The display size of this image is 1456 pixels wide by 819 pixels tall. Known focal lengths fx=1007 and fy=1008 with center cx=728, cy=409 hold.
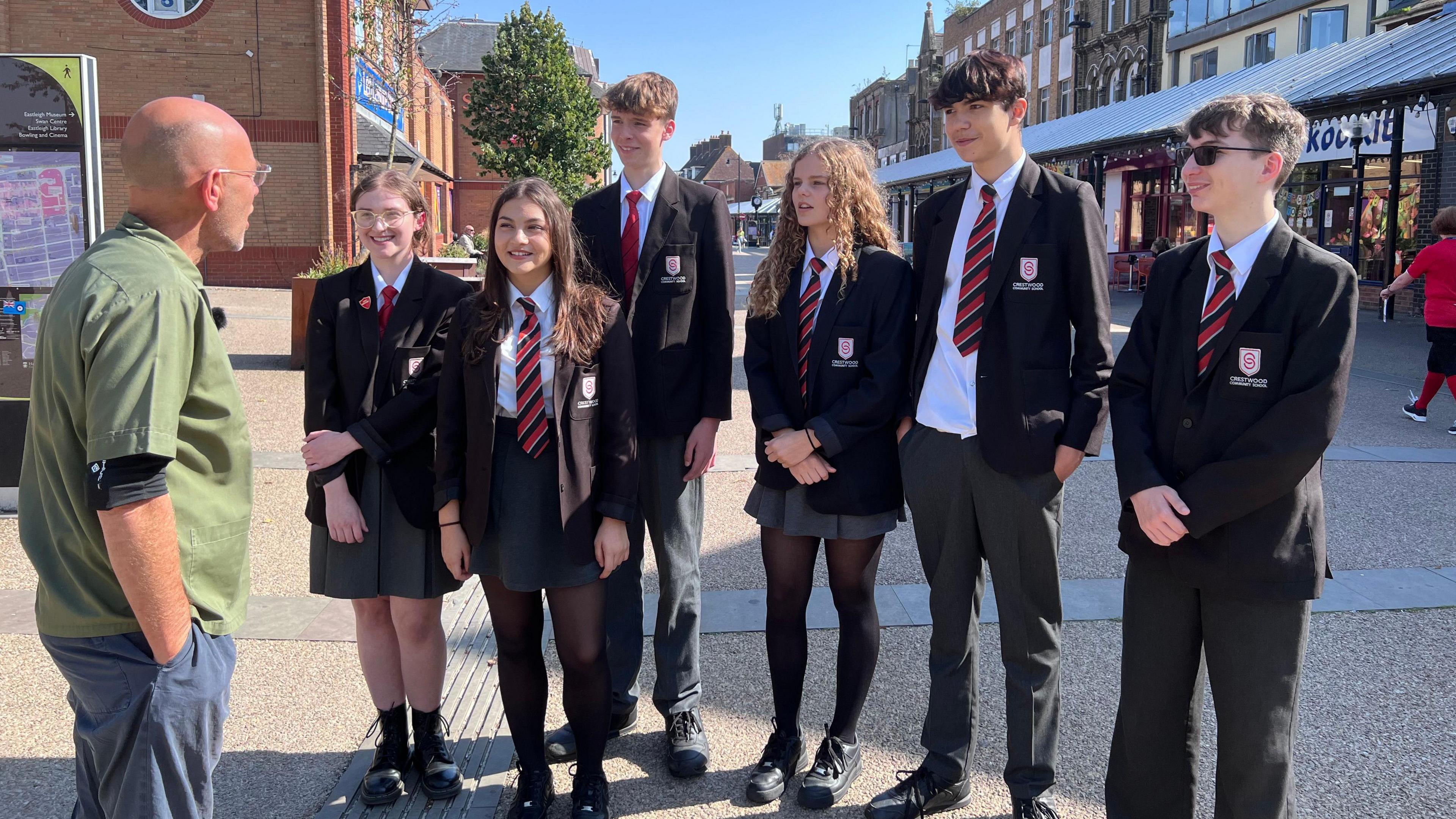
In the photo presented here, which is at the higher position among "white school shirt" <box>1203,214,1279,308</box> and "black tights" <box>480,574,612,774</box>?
"white school shirt" <box>1203,214,1279,308</box>

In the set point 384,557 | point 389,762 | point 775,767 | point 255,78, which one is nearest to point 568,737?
point 389,762

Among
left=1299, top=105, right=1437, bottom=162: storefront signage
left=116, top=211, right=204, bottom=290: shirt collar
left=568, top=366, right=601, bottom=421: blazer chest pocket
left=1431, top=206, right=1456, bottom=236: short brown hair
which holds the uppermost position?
left=1299, top=105, right=1437, bottom=162: storefront signage

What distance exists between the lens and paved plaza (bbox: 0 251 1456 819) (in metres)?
3.29

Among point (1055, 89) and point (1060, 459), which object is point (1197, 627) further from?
point (1055, 89)

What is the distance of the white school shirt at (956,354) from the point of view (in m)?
3.12

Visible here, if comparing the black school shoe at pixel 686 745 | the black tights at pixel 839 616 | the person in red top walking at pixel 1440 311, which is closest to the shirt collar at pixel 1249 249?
the black tights at pixel 839 616

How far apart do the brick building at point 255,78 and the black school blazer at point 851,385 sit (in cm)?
2133

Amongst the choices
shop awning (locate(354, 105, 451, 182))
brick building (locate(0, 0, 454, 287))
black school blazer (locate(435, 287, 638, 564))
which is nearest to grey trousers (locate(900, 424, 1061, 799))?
black school blazer (locate(435, 287, 638, 564))

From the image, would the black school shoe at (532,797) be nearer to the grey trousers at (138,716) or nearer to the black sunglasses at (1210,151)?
the grey trousers at (138,716)

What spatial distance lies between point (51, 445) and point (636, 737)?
7.47 ft

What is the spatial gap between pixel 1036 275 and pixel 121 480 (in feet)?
7.95

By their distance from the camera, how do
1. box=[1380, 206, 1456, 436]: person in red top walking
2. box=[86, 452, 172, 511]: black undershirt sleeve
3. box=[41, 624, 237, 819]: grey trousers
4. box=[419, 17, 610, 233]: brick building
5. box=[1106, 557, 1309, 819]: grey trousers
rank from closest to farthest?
box=[86, 452, 172, 511]: black undershirt sleeve, box=[41, 624, 237, 819]: grey trousers, box=[1106, 557, 1309, 819]: grey trousers, box=[1380, 206, 1456, 436]: person in red top walking, box=[419, 17, 610, 233]: brick building

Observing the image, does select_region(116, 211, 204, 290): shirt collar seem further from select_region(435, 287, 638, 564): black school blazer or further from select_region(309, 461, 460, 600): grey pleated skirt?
select_region(309, 461, 460, 600): grey pleated skirt

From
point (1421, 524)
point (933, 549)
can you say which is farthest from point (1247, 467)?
point (1421, 524)
